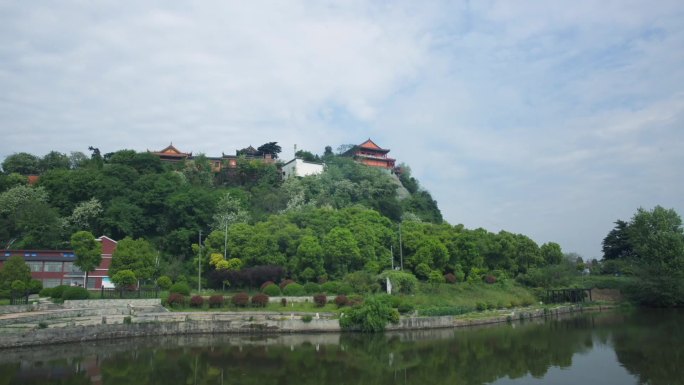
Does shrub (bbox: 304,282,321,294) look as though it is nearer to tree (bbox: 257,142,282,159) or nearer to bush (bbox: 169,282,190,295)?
bush (bbox: 169,282,190,295)

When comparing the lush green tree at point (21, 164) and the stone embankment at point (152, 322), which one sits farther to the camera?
the lush green tree at point (21, 164)

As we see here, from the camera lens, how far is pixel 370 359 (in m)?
20.8

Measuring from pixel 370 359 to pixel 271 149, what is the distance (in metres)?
54.7

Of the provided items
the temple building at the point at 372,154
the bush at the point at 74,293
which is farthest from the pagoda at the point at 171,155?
the bush at the point at 74,293

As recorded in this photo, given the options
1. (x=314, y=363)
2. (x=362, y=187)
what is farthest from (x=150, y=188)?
(x=314, y=363)

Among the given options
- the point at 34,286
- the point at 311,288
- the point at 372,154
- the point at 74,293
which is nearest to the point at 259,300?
the point at 311,288

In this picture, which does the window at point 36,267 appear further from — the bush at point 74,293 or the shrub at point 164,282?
the shrub at point 164,282

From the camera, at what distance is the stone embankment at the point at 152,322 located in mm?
24750

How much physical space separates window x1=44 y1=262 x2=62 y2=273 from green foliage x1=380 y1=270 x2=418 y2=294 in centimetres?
2490

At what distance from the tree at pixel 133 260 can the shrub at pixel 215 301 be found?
4826 mm

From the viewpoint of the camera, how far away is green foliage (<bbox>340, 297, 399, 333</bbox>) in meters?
27.3

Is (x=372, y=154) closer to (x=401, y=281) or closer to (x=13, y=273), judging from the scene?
(x=401, y=281)

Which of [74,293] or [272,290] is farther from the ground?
[74,293]

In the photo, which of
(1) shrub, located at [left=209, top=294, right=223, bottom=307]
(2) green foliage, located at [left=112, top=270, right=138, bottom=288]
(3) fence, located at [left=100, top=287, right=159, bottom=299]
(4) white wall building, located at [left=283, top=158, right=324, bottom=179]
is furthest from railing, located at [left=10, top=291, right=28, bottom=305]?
(4) white wall building, located at [left=283, top=158, right=324, bottom=179]
